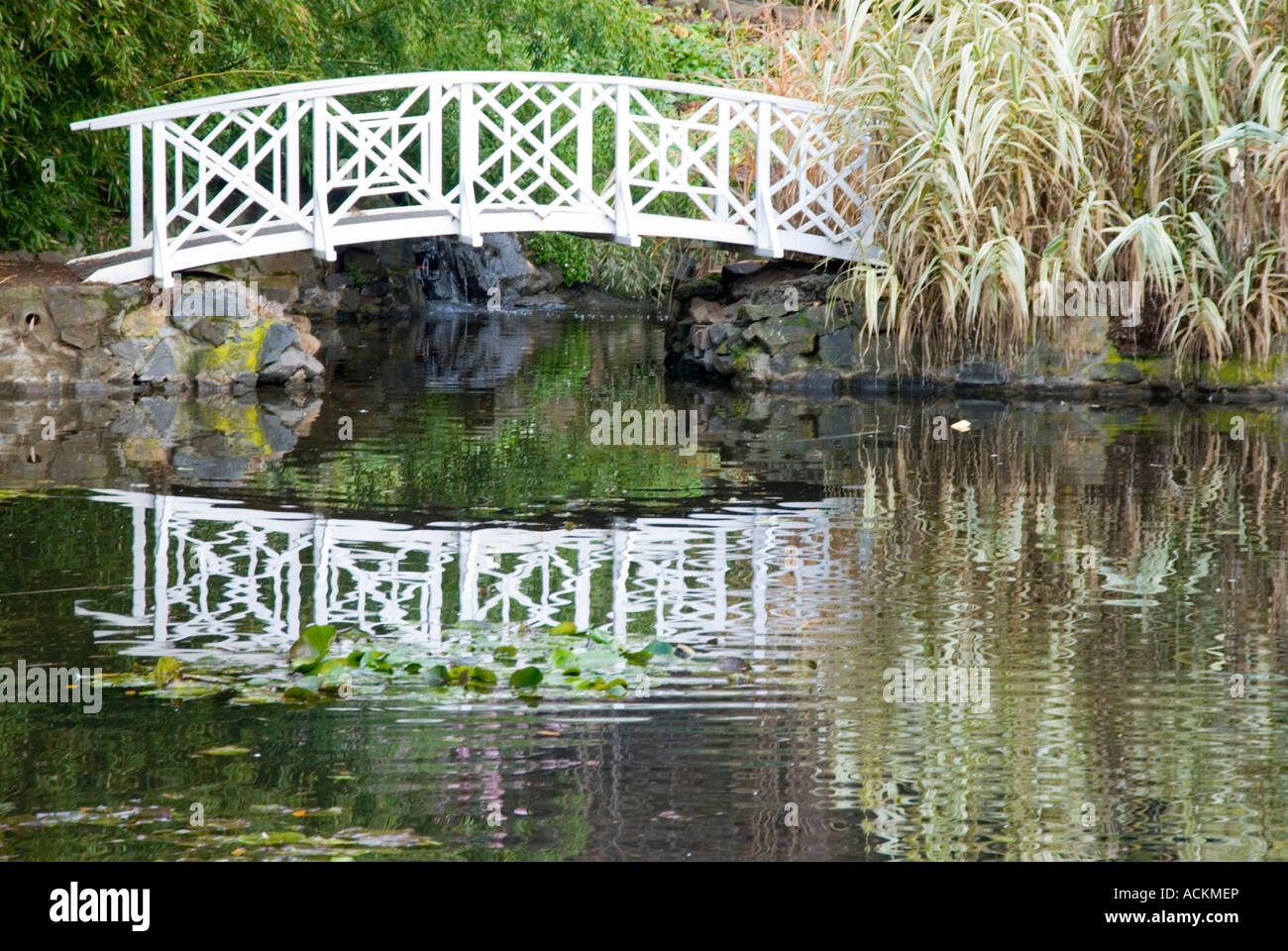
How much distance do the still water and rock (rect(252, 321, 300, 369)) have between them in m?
2.72

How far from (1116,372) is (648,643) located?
27.7 ft

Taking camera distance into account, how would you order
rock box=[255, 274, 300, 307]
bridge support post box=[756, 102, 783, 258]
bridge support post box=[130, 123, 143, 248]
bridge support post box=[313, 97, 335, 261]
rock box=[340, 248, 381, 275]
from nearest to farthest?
bridge support post box=[130, 123, 143, 248], bridge support post box=[313, 97, 335, 261], bridge support post box=[756, 102, 783, 258], rock box=[255, 274, 300, 307], rock box=[340, 248, 381, 275]

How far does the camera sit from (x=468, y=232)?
42.2 feet

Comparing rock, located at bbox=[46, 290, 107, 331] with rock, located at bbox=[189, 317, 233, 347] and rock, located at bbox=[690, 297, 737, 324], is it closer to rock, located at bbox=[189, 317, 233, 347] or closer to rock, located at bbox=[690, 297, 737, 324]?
rock, located at bbox=[189, 317, 233, 347]

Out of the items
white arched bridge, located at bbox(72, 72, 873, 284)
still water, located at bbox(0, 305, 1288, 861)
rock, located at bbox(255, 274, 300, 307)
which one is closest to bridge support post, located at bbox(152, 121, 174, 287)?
white arched bridge, located at bbox(72, 72, 873, 284)

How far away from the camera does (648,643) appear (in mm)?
5328

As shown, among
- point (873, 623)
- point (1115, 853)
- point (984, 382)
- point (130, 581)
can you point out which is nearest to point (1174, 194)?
point (984, 382)

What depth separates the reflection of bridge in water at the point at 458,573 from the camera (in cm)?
573

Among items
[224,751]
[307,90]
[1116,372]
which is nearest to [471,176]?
[307,90]

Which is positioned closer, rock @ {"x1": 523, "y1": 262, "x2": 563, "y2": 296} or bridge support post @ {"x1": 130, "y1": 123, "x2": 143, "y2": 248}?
bridge support post @ {"x1": 130, "y1": 123, "x2": 143, "y2": 248}

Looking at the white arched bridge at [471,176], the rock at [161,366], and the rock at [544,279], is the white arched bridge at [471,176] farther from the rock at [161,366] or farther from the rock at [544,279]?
the rock at [544,279]

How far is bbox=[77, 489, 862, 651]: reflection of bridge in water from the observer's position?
573 cm
